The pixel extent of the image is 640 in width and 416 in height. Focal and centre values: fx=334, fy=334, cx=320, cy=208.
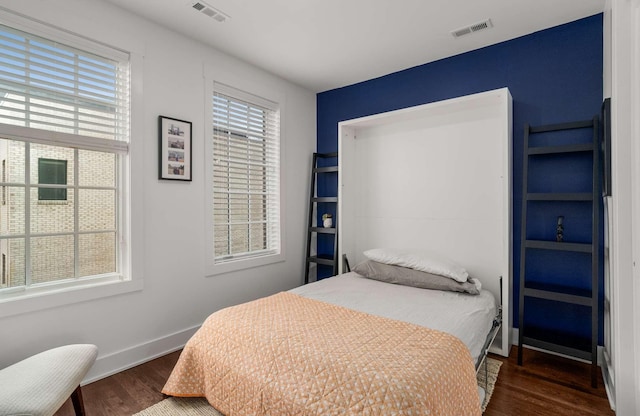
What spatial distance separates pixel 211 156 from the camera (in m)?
2.98

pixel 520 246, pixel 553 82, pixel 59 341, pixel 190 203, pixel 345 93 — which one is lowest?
pixel 59 341

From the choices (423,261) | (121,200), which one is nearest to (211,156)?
(121,200)

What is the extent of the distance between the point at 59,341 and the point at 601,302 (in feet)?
12.1

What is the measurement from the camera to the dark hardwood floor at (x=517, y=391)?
1.92 metres

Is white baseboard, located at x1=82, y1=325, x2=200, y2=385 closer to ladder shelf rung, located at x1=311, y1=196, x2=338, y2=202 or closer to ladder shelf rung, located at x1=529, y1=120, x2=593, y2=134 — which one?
ladder shelf rung, located at x1=311, y1=196, x2=338, y2=202

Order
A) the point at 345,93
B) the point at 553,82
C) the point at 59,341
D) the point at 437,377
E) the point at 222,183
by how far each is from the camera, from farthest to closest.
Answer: the point at 345,93
the point at 222,183
the point at 553,82
the point at 59,341
the point at 437,377

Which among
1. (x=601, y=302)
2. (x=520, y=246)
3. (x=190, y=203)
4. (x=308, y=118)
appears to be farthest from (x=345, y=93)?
(x=601, y=302)

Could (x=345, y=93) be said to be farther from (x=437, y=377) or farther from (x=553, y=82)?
(x=437, y=377)

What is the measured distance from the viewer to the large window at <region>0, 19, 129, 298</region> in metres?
1.99

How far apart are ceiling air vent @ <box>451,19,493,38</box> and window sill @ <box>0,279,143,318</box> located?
10.3 ft

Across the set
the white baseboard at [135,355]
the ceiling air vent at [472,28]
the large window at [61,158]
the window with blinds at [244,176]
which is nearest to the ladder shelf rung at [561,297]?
the ceiling air vent at [472,28]

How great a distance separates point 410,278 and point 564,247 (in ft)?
3.61

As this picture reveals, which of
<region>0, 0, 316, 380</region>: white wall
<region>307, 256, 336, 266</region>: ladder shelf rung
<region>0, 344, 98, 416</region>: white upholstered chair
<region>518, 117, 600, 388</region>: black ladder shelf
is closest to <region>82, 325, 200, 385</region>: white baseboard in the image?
<region>0, 0, 316, 380</region>: white wall

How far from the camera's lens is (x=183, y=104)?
276 cm
